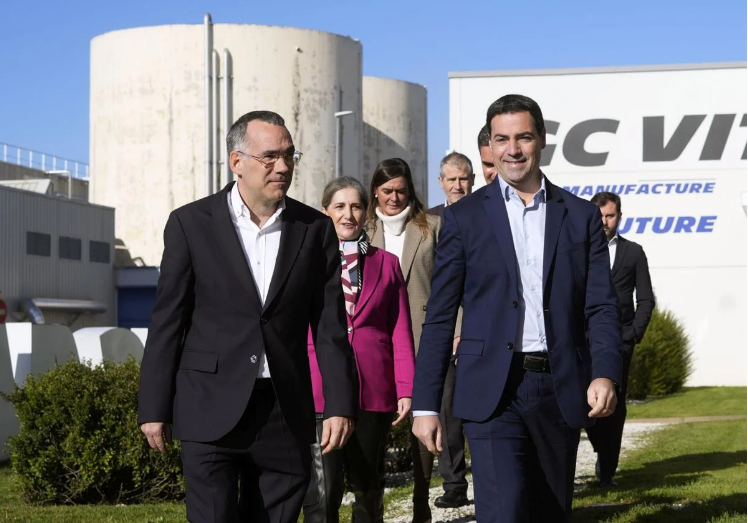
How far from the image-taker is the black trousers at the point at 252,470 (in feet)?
15.5

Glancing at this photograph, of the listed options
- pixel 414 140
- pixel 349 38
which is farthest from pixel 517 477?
pixel 414 140

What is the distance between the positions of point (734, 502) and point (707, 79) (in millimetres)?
20394

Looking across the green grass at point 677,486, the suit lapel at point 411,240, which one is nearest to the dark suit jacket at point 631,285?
the green grass at point 677,486

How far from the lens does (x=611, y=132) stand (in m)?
27.9

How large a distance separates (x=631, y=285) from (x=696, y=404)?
527 inches

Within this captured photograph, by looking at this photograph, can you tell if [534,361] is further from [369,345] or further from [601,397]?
[369,345]

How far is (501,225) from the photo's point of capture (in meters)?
4.91

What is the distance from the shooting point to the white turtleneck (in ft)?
26.1

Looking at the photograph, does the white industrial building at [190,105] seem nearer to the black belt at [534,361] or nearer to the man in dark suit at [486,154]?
the man in dark suit at [486,154]

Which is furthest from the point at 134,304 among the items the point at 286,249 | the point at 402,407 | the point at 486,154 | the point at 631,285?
the point at 286,249

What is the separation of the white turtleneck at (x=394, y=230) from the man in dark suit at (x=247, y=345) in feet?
9.55

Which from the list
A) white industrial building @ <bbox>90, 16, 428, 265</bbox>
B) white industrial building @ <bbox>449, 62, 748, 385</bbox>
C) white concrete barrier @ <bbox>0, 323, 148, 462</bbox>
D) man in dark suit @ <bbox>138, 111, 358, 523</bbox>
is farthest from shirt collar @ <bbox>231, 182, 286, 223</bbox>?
white industrial building @ <bbox>90, 16, 428, 265</bbox>

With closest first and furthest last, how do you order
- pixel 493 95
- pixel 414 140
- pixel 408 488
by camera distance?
pixel 408 488 → pixel 493 95 → pixel 414 140

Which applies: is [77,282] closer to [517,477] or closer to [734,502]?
[734,502]
